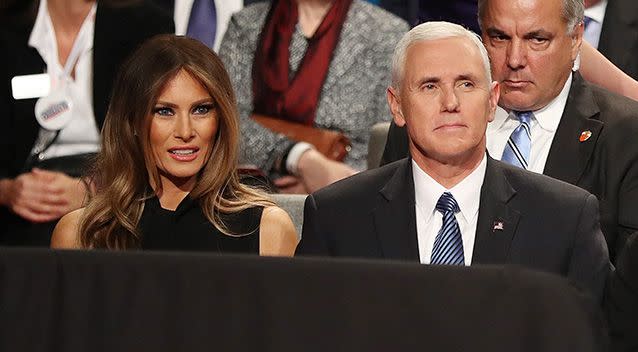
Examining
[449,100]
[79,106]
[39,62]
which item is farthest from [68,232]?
[39,62]

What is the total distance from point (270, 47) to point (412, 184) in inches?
53.6

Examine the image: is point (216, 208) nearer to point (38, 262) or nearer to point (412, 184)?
point (412, 184)

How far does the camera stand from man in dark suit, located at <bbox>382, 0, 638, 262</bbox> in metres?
2.13

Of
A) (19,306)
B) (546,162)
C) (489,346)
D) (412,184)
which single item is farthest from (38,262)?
(546,162)

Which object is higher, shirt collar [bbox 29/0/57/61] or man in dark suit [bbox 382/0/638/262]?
shirt collar [bbox 29/0/57/61]

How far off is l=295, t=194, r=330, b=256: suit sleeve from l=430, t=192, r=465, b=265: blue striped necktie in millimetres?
171

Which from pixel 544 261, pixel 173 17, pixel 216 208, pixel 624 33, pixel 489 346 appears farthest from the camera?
pixel 173 17

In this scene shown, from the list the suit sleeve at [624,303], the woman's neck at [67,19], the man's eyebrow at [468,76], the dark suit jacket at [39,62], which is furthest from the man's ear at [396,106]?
the woman's neck at [67,19]

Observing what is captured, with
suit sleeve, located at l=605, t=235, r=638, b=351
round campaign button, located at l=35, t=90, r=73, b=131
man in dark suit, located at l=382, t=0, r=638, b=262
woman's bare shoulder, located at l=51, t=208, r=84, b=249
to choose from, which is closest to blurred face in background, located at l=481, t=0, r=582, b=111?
man in dark suit, located at l=382, t=0, r=638, b=262

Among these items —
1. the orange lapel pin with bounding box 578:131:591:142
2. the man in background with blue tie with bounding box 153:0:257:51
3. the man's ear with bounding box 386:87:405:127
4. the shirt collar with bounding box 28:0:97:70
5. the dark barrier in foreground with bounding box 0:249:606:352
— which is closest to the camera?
the dark barrier in foreground with bounding box 0:249:606:352

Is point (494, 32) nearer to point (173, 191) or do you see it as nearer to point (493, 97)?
point (493, 97)

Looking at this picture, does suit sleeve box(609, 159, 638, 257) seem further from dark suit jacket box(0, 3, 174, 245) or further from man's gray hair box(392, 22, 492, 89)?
dark suit jacket box(0, 3, 174, 245)

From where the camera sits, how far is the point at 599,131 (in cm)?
217

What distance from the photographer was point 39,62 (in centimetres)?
316
